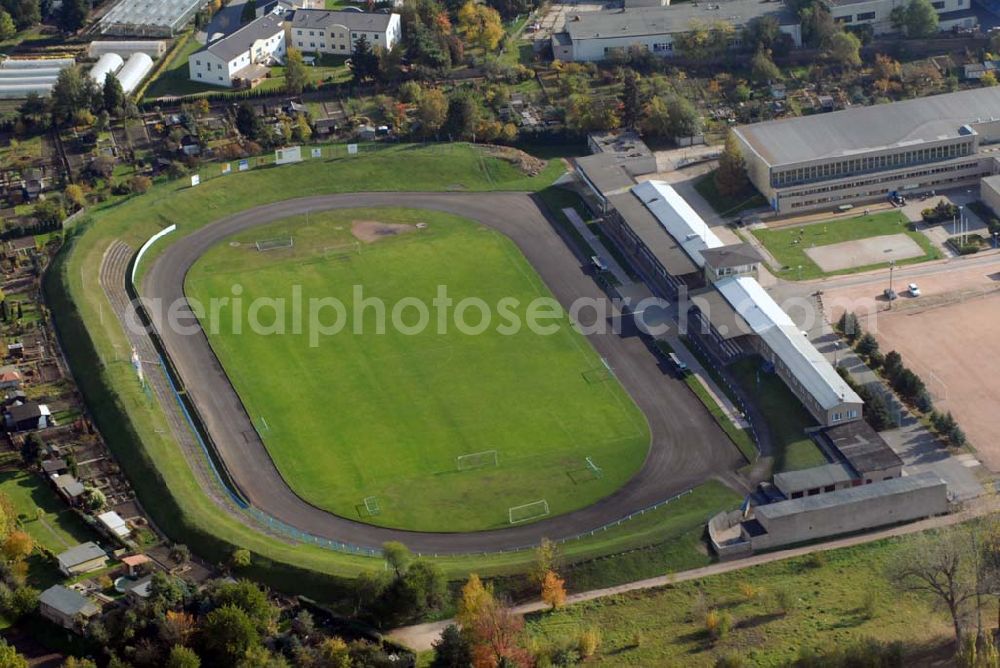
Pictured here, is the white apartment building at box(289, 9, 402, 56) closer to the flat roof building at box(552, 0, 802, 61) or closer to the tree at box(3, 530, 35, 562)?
the flat roof building at box(552, 0, 802, 61)

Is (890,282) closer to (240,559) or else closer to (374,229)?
(374,229)

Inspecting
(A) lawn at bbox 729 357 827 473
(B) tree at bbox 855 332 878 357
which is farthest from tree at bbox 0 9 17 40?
(B) tree at bbox 855 332 878 357

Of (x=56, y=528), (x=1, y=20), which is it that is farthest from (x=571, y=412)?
(x=1, y=20)

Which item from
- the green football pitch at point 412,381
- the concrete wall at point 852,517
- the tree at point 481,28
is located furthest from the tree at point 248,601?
the tree at point 481,28

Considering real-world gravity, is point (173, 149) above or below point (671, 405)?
above

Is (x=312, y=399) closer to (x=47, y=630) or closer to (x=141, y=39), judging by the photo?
(x=47, y=630)

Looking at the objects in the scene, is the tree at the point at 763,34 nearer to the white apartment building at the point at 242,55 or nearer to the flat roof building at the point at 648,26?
the flat roof building at the point at 648,26

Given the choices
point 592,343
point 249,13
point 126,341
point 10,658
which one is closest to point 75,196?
point 126,341
